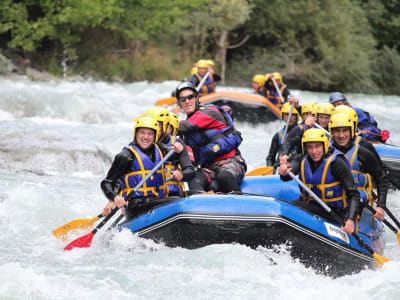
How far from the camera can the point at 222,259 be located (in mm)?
4730

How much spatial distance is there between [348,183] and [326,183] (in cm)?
20

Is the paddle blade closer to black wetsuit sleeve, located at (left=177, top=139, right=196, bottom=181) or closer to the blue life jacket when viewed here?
black wetsuit sleeve, located at (left=177, top=139, right=196, bottom=181)

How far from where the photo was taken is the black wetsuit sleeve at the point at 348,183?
5.01 metres

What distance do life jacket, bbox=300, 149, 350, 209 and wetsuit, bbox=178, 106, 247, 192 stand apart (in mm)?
721

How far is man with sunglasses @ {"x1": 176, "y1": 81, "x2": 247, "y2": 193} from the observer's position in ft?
18.7

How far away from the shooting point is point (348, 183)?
5.05 metres

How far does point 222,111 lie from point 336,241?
1.71 meters

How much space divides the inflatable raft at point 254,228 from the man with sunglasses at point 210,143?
2.63 feet

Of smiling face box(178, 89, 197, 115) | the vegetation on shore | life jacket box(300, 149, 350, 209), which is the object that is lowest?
the vegetation on shore

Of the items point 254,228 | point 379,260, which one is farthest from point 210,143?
point 379,260

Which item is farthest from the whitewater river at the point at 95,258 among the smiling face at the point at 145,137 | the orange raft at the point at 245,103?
the orange raft at the point at 245,103

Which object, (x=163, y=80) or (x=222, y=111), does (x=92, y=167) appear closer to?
(x=222, y=111)

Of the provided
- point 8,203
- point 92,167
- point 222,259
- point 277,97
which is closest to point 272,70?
point 277,97

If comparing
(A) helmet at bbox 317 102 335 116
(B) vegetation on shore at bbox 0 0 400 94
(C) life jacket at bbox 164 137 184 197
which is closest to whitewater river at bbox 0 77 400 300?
(C) life jacket at bbox 164 137 184 197
